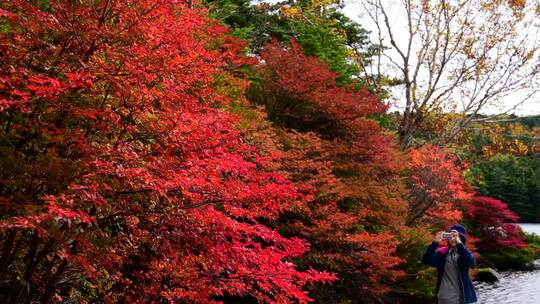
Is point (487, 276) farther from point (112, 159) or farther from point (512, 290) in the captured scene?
point (112, 159)

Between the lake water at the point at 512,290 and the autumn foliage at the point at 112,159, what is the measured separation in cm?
1310

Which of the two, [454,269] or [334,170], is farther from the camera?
[334,170]

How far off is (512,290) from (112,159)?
1752 cm

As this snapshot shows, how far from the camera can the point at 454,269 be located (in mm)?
5566

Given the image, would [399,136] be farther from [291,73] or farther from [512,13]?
[291,73]

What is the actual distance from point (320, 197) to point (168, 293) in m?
5.62

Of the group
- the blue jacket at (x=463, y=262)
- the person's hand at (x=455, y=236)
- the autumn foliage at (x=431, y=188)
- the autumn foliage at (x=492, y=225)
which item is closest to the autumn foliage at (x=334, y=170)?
the blue jacket at (x=463, y=262)

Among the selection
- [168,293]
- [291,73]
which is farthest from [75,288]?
[291,73]

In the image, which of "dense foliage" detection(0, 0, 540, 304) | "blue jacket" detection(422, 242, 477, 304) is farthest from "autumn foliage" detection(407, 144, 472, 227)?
"blue jacket" detection(422, 242, 477, 304)

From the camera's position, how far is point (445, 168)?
17.1 m

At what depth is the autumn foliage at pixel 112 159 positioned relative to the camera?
351 cm

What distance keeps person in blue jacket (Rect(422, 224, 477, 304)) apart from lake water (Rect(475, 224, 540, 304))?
37.0ft

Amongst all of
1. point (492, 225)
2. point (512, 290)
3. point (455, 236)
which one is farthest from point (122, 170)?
point (492, 225)

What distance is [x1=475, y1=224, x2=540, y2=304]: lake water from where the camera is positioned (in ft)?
51.5
